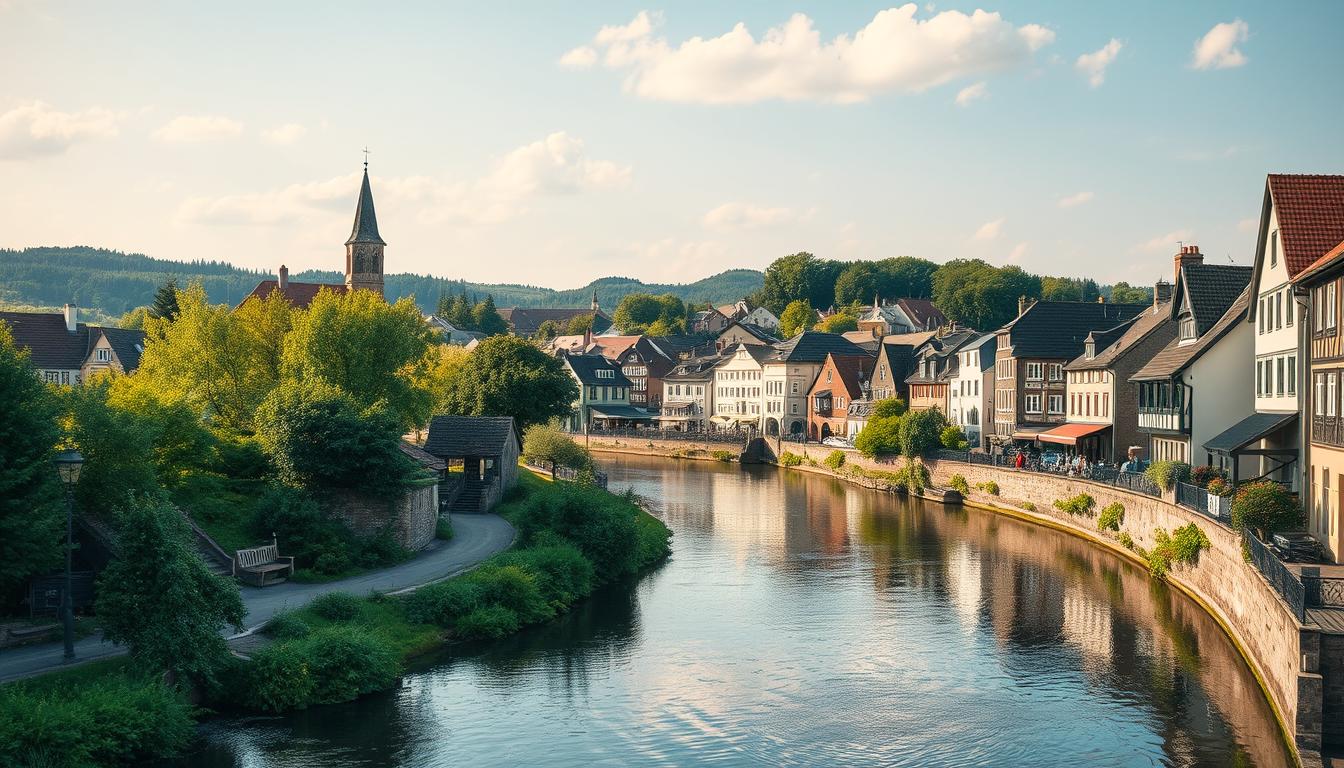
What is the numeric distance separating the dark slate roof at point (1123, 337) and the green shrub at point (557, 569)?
3091 cm

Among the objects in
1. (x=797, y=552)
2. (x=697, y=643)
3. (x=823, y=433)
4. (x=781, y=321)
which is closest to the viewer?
(x=697, y=643)

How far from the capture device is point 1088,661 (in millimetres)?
30156

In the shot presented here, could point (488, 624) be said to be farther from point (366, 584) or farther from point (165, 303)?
point (165, 303)

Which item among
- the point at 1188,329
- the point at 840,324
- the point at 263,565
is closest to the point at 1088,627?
the point at 1188,329

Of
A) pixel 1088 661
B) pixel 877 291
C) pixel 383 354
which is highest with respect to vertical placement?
pixel 877 291

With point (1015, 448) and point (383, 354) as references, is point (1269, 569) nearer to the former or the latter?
point (383, 354)

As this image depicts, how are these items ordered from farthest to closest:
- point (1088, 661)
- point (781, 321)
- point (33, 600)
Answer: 1. point (781, 321)
2. point (1088, 661)
3. point (33, 600)

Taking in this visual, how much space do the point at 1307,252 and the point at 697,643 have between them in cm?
2053

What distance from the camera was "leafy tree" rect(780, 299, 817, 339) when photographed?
162 meters

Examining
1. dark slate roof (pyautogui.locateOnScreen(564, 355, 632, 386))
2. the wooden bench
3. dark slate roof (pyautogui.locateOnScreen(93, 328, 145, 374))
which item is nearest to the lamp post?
the wooden bench

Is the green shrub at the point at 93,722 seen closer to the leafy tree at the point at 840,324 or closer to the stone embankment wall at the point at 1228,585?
the stone embankment wall at the point at 1228,585

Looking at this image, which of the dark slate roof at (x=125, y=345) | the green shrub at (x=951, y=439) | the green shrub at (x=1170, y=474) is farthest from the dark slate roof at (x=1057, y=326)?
the dark slate roof at (x=125, y=345)

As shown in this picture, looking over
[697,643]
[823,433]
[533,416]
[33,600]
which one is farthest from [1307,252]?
[823,433]

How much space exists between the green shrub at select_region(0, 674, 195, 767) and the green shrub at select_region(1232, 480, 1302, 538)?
1019 inches
